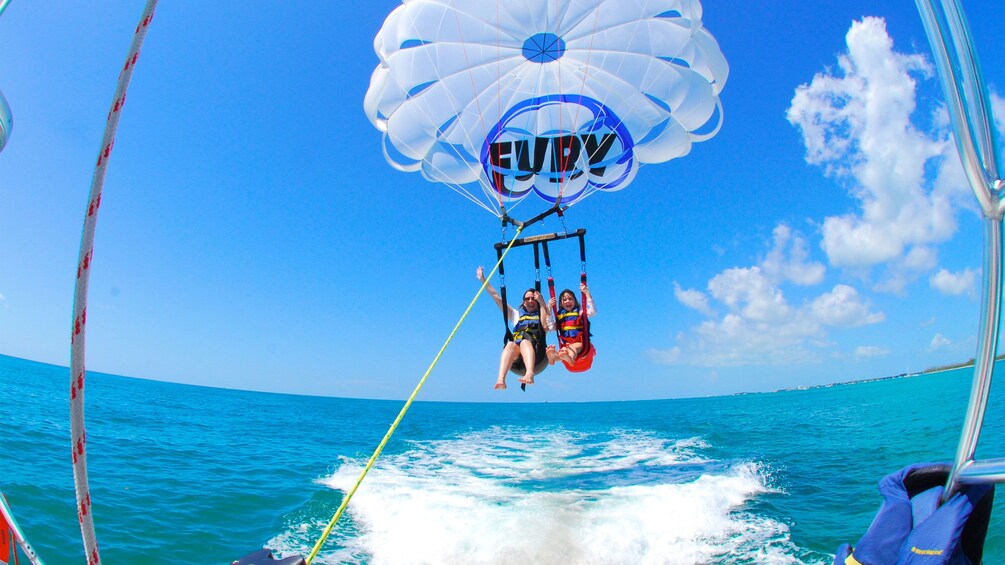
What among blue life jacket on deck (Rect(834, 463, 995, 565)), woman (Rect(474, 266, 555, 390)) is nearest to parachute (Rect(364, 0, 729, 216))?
woman (Rect(474, 266, 555, 390))

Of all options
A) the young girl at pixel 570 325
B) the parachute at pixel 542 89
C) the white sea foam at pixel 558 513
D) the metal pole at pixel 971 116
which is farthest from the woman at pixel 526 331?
the metal pole at pixel 971 116

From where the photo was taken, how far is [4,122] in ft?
3.79

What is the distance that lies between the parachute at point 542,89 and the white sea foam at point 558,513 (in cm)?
489

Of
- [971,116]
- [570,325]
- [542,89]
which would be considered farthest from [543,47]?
[971,116]

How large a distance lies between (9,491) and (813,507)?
13004mm

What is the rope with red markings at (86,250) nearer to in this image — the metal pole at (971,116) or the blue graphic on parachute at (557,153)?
the metal pole at (971,116)

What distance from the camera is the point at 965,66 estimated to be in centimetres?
131

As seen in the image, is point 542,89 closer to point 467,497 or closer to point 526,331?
point 526,331

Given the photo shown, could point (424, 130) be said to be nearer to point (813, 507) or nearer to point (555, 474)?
point (555, 474)

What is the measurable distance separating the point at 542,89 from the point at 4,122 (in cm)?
760

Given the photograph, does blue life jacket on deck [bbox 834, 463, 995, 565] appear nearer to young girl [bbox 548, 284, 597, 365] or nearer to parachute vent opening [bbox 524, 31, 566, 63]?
young girl [bbox 548, 284, 597, 365]

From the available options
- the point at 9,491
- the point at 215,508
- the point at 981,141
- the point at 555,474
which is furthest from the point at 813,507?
the point at 9,491

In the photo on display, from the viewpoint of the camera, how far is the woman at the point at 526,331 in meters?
Answer: 6.17

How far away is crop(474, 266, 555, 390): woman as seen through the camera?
20.2 feet
